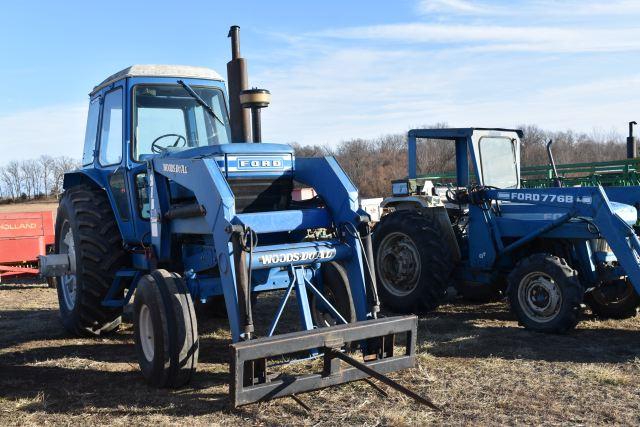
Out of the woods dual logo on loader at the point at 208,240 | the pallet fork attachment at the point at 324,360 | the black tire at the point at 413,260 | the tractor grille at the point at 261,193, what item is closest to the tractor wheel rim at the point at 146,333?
the woods dual logo on loader at the point at 208,240

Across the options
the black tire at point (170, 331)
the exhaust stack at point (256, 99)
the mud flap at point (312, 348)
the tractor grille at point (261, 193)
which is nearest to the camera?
the mud flap at point (312, 348)

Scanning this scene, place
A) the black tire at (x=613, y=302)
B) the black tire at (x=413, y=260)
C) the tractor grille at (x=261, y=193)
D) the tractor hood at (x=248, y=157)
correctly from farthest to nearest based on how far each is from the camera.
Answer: the black tire at (x=413, y=260) < the black tire at (x=613, y=302) < the tractor grille at (x=261, y=193) < the tractor hood at (x=248, y=157)

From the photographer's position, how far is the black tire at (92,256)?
648cm

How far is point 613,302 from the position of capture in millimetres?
7406

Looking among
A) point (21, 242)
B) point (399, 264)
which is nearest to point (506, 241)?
point (399, 264)

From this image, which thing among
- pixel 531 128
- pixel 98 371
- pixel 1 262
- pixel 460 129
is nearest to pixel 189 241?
pixel 98 371

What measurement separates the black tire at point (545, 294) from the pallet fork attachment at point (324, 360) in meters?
2.38

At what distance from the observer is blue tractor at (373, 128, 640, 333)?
6.57 metres

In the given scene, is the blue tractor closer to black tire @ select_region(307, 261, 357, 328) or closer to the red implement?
black tire @ select_region(307, 261, 357, 328)

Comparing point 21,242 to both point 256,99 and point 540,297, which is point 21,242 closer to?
point 256,99

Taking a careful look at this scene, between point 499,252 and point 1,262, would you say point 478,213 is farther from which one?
point 1,262

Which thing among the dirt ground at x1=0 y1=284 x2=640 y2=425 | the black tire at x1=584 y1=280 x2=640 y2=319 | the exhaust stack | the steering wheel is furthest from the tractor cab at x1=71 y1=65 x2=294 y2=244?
the black tire at x1=584 y1=280 x2=640 y2=319

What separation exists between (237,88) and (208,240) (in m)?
2.56

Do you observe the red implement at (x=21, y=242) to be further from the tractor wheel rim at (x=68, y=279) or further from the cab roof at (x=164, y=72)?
the cab roof at (x=164, y=72)
